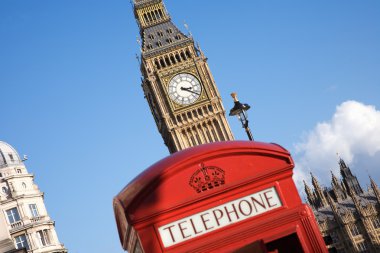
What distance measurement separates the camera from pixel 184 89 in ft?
203

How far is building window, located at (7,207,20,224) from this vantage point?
145ft

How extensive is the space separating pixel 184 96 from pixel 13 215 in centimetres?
2306

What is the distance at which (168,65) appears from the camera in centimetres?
6309

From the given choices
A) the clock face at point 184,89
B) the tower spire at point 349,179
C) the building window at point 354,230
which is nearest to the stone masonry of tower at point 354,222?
the building window at point 354,230

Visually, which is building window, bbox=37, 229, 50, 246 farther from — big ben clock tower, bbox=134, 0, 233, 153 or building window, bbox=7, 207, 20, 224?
big ben clock tower, bbox=134, 0, 233, 153

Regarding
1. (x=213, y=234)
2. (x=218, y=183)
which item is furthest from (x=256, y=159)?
(x=213, y=234)

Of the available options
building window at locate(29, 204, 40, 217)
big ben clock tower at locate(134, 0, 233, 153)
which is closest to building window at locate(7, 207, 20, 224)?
building window at locate(29, 204, 40, 217)

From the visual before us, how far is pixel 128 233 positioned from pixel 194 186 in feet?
3.14

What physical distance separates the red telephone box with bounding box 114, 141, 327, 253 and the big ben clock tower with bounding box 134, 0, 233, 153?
54.4 meters

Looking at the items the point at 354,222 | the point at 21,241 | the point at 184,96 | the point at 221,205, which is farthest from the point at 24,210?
the point at 354,222

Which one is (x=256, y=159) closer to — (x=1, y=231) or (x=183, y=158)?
(x=183, y=158)

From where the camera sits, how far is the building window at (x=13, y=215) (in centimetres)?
4419

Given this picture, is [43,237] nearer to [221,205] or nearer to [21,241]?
[21,241]

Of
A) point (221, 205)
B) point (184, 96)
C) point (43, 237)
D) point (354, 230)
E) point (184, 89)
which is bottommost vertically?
point (221, 205)
